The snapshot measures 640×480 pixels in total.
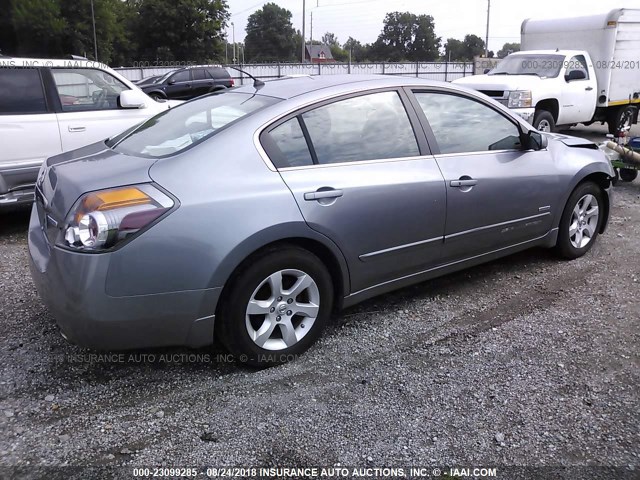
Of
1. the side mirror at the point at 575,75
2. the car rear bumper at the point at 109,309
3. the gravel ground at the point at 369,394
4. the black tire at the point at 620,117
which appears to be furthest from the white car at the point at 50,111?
the black tire at the point at 620,117

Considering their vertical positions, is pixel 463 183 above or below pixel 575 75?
below

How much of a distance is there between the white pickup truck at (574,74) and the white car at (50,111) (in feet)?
21.6

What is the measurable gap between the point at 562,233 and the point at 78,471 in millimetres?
3919

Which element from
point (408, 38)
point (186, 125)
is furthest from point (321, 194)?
point (408, 38)

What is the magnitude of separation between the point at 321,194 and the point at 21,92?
3916 mm

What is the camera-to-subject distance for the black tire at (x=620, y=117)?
1223 cm

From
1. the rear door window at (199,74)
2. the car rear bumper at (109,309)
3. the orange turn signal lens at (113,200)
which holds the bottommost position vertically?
the car rear bumper at (109,309)

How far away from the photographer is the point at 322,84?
359cm

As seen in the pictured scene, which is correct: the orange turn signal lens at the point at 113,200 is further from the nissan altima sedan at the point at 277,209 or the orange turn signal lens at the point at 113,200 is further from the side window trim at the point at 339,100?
the side window trim at the point at 339,100

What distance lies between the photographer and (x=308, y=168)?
3.21 meters

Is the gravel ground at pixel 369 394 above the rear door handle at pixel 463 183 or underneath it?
underneath

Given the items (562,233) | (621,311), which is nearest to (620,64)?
(562,233)

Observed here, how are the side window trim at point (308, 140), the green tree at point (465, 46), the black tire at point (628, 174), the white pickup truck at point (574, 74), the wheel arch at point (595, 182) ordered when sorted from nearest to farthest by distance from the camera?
the side window trim at point (308, 140)
the wheel arch at point (595, 182)
the black tire at point (628, 174)
the white pickup truck at point (574, 74)
the green tree at point (465, 46)

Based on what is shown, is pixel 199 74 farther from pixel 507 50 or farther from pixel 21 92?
pixel 507 50
